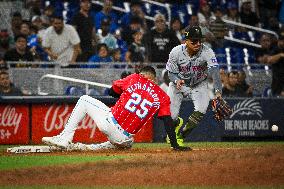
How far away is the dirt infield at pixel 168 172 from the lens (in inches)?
376

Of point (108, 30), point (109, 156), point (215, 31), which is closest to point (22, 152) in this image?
point (109, 156)

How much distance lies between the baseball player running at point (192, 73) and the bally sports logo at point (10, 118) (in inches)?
145

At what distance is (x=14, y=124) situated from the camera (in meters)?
16.8

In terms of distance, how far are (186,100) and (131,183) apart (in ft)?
27.1

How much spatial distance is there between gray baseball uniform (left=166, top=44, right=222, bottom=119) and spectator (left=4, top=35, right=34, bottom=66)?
426 cm

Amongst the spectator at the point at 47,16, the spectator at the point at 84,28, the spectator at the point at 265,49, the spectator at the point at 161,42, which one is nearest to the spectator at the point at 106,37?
the spectator at the point at 84,28

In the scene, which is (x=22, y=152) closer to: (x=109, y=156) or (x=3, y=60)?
(x=109, y=156)

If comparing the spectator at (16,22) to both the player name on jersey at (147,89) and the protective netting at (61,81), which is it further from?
the player name on jersey at (147,89)

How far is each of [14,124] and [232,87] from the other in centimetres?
497

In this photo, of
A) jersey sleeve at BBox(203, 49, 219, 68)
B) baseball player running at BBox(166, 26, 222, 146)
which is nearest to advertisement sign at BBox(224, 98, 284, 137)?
baseball player running at BBox(166, 26, 222, 146)

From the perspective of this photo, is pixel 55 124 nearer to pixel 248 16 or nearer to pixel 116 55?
pixel 116 55

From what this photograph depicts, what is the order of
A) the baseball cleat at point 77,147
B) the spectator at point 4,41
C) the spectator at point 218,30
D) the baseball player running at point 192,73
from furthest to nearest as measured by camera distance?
the spectator at point 218,30 → the spectator at point 4,41 → the baseball player running at point 192,73 → the baseball cleat at point 77,147

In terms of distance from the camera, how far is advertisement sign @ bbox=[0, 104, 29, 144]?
16719 mm

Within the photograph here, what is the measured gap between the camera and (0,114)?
55.0 ft
